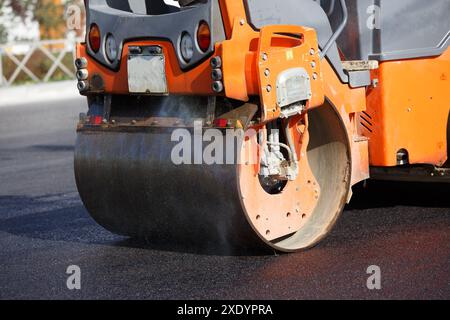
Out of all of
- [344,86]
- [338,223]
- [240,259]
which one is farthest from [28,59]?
[240,259]

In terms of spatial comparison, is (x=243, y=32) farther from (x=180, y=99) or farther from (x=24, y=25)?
(x=24, y=25)

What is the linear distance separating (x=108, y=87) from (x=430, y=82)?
2.07 metres

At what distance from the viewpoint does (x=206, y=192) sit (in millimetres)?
5762

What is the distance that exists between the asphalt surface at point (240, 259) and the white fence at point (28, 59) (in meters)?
14.6

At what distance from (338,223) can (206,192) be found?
165 cm

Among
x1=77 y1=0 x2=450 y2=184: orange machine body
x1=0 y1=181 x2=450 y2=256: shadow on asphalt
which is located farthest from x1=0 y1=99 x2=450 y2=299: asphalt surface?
x1=77 y1=0 x2=450 y2=184: orange machine body

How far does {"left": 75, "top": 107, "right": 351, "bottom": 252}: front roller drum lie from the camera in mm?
5789

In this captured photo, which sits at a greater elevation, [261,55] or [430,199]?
[261,55]

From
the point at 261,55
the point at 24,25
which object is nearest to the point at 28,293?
the point at 261,55

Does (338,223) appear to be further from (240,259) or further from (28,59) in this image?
(28,59)

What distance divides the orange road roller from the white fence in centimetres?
1664

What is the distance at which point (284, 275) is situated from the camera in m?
5.74
